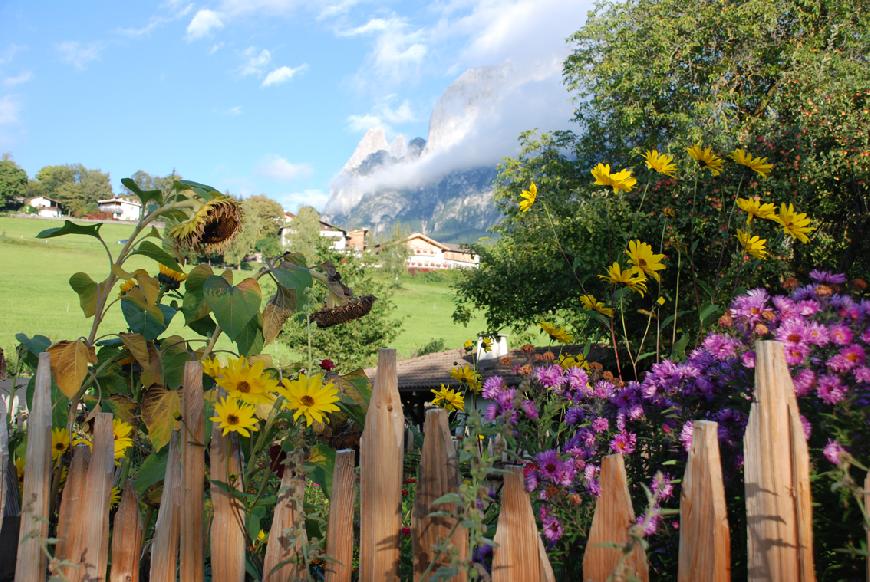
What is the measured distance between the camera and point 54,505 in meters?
1.67

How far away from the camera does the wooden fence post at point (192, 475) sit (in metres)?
1.38

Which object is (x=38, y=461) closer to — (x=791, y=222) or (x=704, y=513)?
(x=704, y=513)

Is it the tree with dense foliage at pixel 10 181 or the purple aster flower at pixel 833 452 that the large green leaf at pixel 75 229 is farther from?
the tree with dense foliage at pixel 10 181

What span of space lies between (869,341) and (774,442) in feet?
0.78

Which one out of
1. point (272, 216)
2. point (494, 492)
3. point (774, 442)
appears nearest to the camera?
point (774, 442)

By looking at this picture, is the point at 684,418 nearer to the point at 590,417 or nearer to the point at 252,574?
the point at 590,417

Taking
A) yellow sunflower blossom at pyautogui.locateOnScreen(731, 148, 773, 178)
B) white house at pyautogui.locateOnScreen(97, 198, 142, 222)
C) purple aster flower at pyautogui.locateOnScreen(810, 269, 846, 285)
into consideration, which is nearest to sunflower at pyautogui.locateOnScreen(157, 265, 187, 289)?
purple aster flower at pyautogui.locateOnScreen(810, 269, 846, 285)

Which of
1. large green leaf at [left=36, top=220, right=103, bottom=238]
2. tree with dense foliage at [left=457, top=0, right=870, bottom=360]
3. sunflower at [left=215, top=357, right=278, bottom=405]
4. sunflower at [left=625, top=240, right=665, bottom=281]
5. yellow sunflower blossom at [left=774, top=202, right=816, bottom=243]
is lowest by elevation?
sunflower at [left=215, top=357, right=278, bottom=405]

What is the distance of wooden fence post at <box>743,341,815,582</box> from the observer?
101 centimetres

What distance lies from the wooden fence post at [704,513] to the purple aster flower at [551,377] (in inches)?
22.9

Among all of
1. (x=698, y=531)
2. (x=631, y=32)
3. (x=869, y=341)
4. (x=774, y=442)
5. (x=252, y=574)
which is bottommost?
(x=252, y=574)

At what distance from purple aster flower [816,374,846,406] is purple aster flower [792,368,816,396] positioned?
0.06 feet

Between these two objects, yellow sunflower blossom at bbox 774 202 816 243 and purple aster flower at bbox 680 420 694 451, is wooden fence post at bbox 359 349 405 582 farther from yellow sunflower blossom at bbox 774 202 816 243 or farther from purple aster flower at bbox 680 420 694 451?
yellow sunflower blossom at bbox 774 202 816 243

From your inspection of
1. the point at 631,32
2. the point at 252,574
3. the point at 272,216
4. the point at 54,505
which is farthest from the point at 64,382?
the point at 272,216
